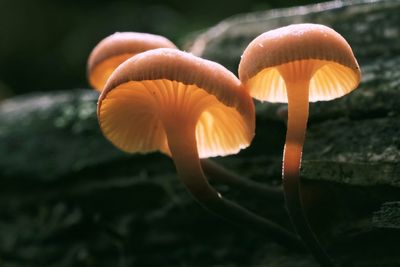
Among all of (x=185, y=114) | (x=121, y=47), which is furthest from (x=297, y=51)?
(x=121, y=47)

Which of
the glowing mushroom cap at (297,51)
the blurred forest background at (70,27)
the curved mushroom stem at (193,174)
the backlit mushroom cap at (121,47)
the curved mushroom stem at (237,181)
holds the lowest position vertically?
the blurred forest background at (70,27)

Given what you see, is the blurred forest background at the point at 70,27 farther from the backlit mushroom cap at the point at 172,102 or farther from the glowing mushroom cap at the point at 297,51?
the glowing mushroom cap at the point at 297,51

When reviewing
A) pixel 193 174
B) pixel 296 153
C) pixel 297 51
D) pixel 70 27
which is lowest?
pixel 70 27

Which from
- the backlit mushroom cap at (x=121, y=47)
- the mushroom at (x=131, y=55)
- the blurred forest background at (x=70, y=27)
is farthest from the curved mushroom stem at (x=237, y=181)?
the blurred forest background at (x=70, y=27)

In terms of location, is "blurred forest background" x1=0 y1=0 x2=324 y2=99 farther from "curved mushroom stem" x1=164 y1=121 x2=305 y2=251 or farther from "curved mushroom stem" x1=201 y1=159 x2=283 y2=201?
"curved mushroom stem" x1=164 y1=121 x2=305 y2=251

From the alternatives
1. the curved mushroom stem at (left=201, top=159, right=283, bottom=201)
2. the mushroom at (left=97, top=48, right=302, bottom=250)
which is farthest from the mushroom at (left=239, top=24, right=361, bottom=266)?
the curved mushroom stem at (left=201, top=159, right=283, bottom=201)

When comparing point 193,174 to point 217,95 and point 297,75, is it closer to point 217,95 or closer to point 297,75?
point 217,95

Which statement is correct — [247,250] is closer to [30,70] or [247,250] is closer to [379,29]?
[379,29]
